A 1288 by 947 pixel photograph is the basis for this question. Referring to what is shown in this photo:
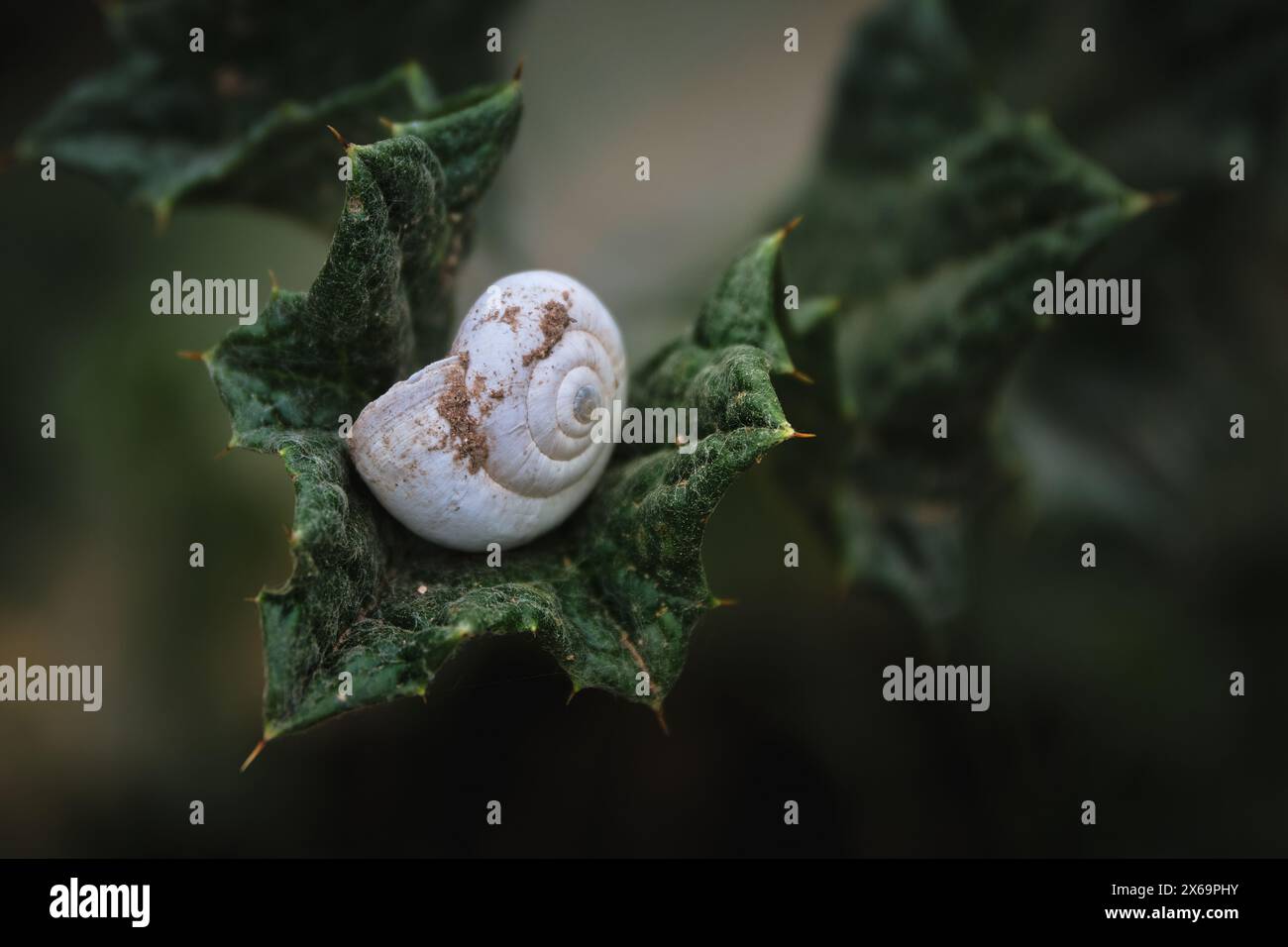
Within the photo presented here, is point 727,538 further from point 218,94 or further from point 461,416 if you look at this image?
point 218,94

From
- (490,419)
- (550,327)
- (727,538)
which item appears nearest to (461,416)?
(490,419)

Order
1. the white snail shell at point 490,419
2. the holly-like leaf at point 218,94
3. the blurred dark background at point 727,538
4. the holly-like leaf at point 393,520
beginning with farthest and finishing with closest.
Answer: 1. the blurred dark background at point 727,538
2. the holly-like leaf at point 218,94
3. the white snail shell at point 490,419
4. the holly-like leaf at point 393,520

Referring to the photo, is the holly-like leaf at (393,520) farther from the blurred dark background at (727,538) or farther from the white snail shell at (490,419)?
the blurred dark background at (727,538)

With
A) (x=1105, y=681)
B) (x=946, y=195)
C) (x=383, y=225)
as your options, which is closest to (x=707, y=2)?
(x=946, y=195)

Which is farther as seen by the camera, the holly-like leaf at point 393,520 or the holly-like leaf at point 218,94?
the holly-like leaf at point 218,94

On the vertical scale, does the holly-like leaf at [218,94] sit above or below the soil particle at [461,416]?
above

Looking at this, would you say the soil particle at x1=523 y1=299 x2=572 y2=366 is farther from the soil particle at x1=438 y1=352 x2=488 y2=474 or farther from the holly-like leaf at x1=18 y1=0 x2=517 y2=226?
Answer: the holly-like leaf at x1=18 y1=0 x2=517 y2=226

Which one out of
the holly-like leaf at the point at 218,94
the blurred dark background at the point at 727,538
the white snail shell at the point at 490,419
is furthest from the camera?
the blurred dark background at the point at 727,538

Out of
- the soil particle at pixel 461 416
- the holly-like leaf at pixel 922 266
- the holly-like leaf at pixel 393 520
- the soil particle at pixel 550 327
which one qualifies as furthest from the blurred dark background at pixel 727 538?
the soil particle at pixel 461 416
